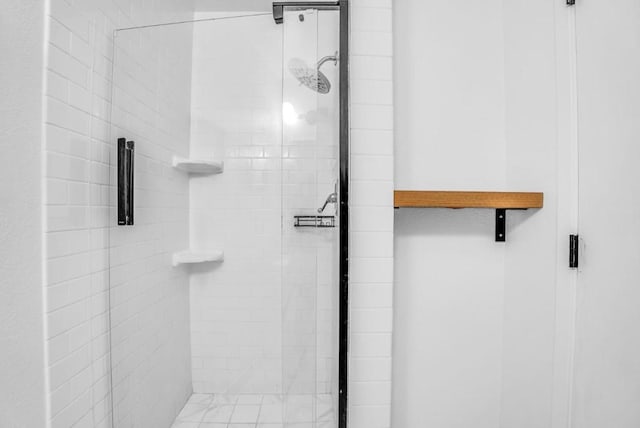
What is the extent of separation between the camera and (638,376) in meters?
0.88

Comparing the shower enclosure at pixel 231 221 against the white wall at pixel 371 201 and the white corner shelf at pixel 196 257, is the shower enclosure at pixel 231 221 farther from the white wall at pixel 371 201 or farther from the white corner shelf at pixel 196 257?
the white wall at pixel 371 201

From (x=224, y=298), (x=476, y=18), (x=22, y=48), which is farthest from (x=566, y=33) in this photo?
(x=22, y=48)

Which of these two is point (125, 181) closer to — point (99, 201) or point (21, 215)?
point (99, 201)

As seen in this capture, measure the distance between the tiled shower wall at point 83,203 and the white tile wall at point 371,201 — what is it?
550 millimetres

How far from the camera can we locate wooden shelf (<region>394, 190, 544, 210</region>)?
3.64ft

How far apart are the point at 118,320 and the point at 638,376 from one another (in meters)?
1.45

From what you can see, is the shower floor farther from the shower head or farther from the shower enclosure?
the shower head

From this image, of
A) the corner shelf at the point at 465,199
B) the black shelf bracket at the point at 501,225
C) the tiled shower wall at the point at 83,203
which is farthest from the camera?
the black shelf bracket at the point at 501,225

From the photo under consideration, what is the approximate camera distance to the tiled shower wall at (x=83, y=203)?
31.5 inches

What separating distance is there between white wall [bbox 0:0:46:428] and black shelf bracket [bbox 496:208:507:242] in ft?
4.67

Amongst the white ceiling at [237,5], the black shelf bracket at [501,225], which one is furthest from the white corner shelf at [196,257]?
the black shelf bracket at [501,225]

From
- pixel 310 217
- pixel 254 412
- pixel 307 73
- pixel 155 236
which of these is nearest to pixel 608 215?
pixel 310 217

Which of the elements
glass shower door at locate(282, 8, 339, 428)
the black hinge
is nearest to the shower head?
glass shower door at locate(282, 8, 339, 428)

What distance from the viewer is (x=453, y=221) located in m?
1.30
